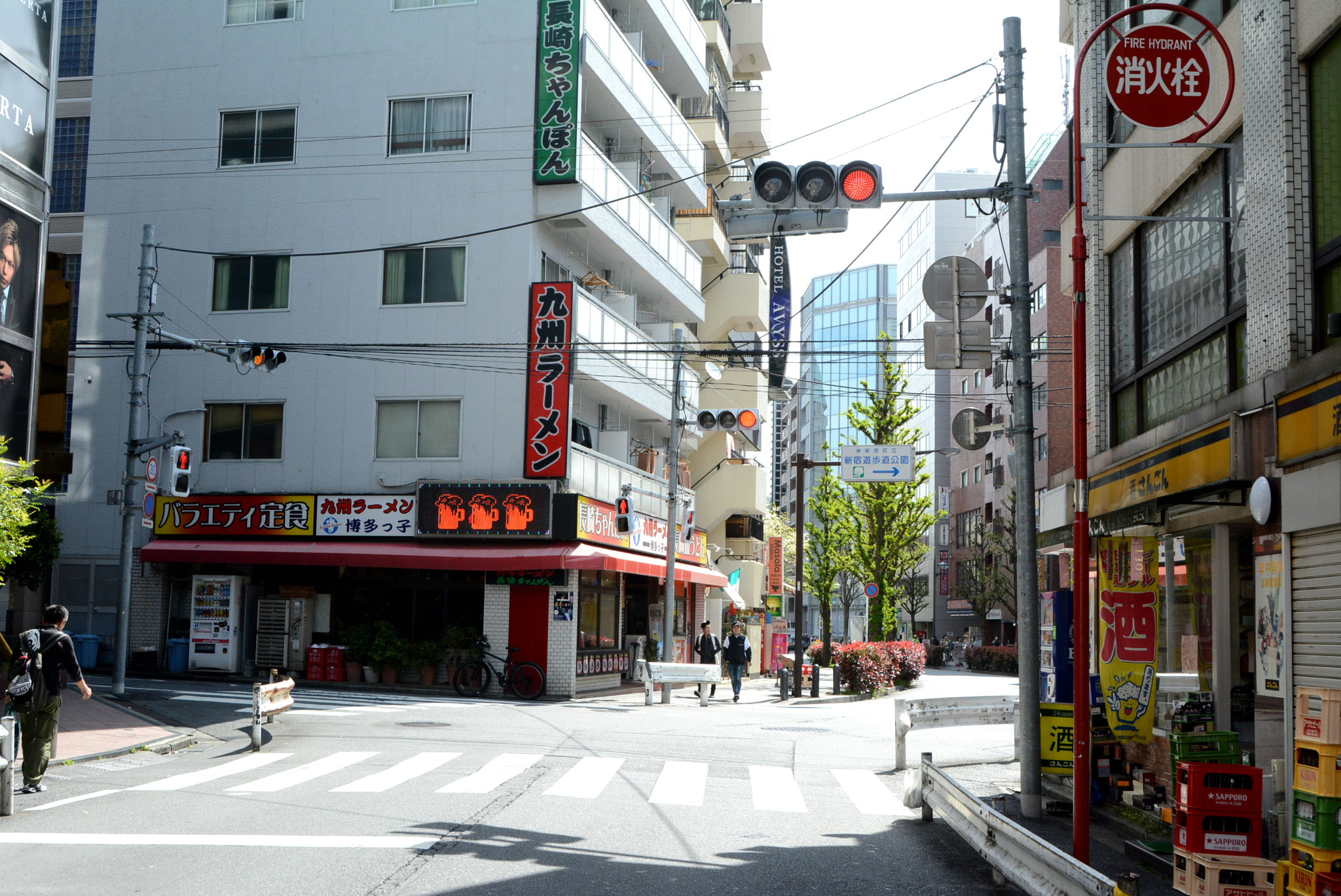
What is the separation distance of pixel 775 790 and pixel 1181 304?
6668mm

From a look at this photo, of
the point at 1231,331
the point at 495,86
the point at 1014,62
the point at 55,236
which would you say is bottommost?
the point at 1231,331

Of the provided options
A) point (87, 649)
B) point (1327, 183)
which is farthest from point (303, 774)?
point (87, 649)

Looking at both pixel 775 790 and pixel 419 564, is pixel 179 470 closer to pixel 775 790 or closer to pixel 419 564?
pixel 419 564

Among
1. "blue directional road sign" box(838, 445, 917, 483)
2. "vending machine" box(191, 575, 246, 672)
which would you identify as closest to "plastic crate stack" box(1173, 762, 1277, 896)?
"vending machine" box(191, 575, 246, 672)

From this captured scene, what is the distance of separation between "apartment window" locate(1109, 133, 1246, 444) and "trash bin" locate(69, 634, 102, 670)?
921 inches

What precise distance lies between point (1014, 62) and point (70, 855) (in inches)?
408

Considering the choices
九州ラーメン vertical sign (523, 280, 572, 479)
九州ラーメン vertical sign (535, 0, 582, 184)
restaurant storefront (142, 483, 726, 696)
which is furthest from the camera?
九州ラーメン vertical sign (535, 0, 582, 184)

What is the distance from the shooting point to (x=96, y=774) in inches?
516

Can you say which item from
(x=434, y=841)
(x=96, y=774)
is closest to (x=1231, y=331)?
(x=434, y=841)

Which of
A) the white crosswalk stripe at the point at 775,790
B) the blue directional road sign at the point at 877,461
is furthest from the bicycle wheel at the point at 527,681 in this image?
the white crosswalk stripe at the point at 775,790

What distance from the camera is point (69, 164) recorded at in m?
34.5

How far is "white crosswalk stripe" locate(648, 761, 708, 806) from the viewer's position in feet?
39.5

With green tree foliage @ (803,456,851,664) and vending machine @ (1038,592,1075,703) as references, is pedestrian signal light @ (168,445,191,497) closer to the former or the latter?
vending machine @ (1038,592,1075,703)

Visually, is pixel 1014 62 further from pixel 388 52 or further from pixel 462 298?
pixel 388 52
